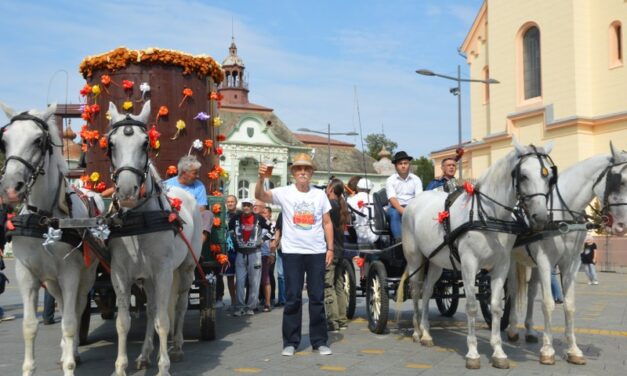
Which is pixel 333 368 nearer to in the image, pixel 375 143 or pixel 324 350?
pixel 324 350

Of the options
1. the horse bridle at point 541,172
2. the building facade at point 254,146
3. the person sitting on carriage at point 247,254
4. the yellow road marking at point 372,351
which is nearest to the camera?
the horse bridle at point 541,172

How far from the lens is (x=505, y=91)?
30812 millimetres

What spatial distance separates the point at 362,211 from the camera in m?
10.2

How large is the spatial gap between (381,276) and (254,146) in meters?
57.9

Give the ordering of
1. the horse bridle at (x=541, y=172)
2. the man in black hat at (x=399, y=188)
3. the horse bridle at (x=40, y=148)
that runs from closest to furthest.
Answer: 1. the horse bridle at (x=40, y=148)
2. the horse bridle at (x=541, y=172)
3. the man in black hat at (x=399, y=188)

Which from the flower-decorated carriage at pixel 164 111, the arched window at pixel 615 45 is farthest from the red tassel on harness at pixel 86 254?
the arched window at pixel 615 45

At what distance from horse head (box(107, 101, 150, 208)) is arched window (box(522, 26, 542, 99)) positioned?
89.4 feet

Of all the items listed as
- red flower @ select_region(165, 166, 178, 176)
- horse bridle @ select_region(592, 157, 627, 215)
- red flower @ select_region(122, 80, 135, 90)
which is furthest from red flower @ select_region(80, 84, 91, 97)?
horse bridle @ select_region(592, 157, 627, 215)

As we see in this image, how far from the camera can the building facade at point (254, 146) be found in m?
64.9

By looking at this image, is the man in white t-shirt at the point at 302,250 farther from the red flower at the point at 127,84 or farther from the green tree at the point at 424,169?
the green tree at the point at 424,169

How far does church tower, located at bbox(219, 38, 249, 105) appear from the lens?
73.2m

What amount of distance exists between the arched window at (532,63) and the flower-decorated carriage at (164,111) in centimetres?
2432

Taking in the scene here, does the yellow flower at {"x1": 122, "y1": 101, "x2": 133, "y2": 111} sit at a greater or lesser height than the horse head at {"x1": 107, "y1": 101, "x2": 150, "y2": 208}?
greater

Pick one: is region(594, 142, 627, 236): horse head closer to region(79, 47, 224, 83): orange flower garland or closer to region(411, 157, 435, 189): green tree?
region(79, 47, 224, 83): orange flower garland
